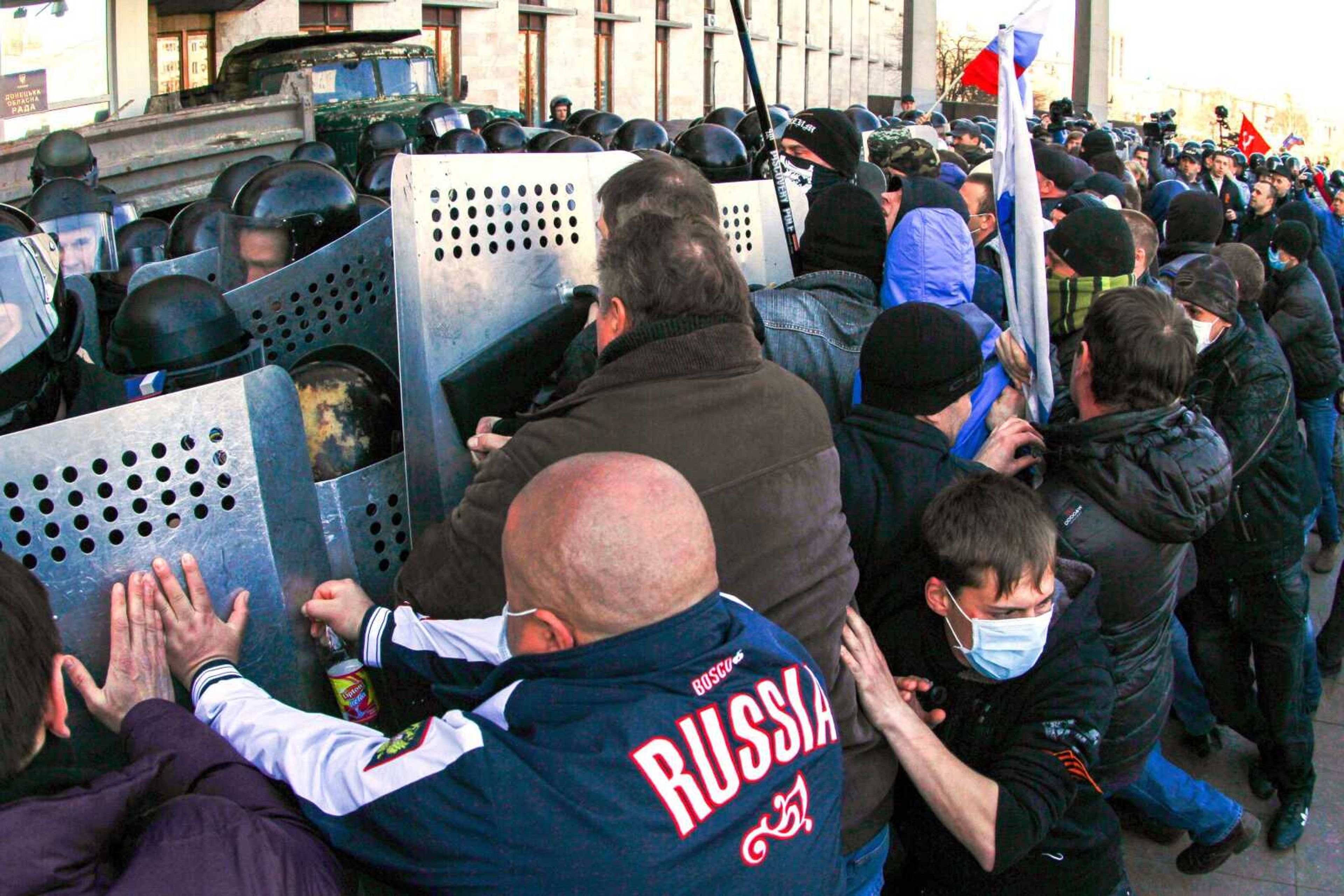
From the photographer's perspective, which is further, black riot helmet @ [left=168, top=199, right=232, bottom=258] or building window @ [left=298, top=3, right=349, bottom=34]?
building window @ [left=298, top=3, right=349, bottom=34]

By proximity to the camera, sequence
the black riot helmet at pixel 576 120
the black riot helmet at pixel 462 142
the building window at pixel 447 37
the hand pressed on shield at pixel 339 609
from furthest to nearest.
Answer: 1. the building window at pixel 447 37
2. the black riot helmet at pixel 576 120
3. the black riot helmet at pixel 462 142
4. the hand pressed on shield at pixel 339 609

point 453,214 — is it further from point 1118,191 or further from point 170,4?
point 170,4

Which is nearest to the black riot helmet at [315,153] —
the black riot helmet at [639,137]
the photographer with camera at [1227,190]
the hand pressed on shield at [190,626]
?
the black riot helmet at [639,137]

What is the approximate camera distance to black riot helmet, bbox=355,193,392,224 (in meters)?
4.34

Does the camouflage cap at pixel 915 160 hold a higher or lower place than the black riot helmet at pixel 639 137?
lower

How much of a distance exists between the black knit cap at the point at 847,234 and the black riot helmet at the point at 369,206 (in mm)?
1631

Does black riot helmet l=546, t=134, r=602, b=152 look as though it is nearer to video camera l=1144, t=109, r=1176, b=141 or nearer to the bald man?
the bald man

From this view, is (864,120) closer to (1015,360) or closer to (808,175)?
(808,175)

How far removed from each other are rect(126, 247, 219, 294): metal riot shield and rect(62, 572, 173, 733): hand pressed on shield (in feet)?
6.62

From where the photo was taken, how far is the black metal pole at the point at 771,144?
4016mm

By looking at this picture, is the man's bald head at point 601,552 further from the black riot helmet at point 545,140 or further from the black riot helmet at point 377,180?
the black riot helmet at point 545,140

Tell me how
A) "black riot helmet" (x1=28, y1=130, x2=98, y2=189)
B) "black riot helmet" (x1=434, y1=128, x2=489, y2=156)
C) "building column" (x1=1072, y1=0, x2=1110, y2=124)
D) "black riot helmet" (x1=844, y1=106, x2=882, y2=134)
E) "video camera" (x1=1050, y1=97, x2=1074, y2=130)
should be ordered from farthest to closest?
1. "building column" (x1=1072, y1=0, x2=1110, y2=124)
2. "video camera" (x1=1050, y1=97, x2=1074, y2=130)
3. "black riot helmet" (x1=844, y1=106, x2=882, y2=134)
4. "black riot helmet" (x1=434, y1=128, x2=489, y2=156)
5. "black riot helmet" (x1=28, y1=130, x2=98, y2=189)

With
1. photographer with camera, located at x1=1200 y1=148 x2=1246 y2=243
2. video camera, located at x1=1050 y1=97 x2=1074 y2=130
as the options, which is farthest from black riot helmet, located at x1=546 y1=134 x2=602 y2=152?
video camera, located at x1=1050 y1=97 x2=1074 y2=130

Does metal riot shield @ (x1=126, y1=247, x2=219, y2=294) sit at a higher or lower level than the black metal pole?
lower
